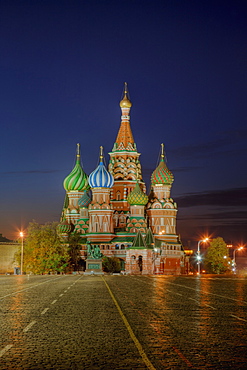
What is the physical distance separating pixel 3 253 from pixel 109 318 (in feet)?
330

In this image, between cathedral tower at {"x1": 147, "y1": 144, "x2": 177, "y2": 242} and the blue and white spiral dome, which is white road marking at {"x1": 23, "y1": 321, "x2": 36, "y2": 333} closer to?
the blue and white spiral dome

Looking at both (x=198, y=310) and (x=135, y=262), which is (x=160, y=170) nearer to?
(x=135, y=262)

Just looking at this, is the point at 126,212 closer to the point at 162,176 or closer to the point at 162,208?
the point at 162,208

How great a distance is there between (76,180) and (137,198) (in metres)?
19.7

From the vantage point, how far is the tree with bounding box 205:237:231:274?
4144 inches

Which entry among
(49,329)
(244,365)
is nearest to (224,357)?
(244,365)

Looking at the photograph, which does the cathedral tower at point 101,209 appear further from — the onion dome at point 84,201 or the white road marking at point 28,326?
the white road marking at point 28,326

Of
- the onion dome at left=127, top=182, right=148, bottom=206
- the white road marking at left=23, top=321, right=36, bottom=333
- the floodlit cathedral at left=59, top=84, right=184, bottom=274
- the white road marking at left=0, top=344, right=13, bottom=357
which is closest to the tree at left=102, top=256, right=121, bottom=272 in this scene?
the floodlit cathedral at left=59, top=84, right=184, bottom=274

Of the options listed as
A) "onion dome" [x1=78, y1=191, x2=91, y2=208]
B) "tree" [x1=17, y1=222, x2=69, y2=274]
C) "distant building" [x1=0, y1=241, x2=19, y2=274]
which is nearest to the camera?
"tree" [x1=17, y1=222, x2=69, y2=274]

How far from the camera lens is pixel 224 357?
10250 millimetres

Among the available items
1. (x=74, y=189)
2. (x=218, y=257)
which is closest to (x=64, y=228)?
(x=74, y=189)

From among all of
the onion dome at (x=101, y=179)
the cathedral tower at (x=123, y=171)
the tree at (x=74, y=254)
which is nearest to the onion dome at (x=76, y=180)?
the cathedral tower at (x=123, y=171)

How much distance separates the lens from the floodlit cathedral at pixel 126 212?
97.4 metres

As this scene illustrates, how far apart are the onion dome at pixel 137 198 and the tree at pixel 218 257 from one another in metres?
18.1
